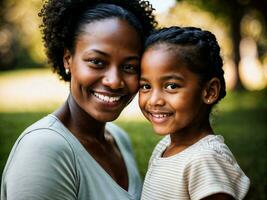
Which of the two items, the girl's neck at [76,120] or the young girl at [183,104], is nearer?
the young girl at [183,104]

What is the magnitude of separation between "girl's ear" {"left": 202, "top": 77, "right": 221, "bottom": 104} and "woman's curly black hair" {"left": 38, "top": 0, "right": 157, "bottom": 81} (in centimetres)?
52

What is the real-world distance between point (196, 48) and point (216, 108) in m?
0.83

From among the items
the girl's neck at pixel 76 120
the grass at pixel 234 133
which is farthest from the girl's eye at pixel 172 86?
the grass at pixel 234 133

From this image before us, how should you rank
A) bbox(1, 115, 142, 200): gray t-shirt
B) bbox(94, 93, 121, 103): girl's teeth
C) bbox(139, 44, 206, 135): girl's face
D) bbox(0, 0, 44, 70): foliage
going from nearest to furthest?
1. bbox(1, 115, 142, 200): gray t-shirt
2. bbox(139, 44, 206, 135): girl's face
3. bbox(94, 93, 121, 103): girl's teeth
4. bbox(0, 0, 44, 70): foliage

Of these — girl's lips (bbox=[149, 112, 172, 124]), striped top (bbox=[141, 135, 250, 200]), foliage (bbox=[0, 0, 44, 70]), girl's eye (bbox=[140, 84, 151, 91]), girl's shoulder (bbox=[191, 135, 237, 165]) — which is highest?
girl's eye (bbox=[140, 84, 151, 91])

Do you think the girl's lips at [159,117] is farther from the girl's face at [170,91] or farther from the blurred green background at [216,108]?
the blurred green background at [216,108]

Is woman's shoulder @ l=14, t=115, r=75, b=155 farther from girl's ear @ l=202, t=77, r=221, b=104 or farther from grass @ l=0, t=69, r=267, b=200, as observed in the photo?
grass @ l=0, t=69, r=267, b=200

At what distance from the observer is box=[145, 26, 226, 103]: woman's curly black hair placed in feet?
8.80

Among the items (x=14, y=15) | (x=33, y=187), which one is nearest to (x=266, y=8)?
(x=33, y=187)

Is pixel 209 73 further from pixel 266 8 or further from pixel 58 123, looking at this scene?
pixel 266 8

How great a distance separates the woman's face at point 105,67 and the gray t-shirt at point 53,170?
0.86 feet

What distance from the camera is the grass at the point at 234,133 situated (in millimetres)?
6949

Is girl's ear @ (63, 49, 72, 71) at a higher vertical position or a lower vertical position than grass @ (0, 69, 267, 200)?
higher

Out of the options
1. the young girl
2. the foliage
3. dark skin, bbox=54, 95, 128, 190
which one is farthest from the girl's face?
the foliage
